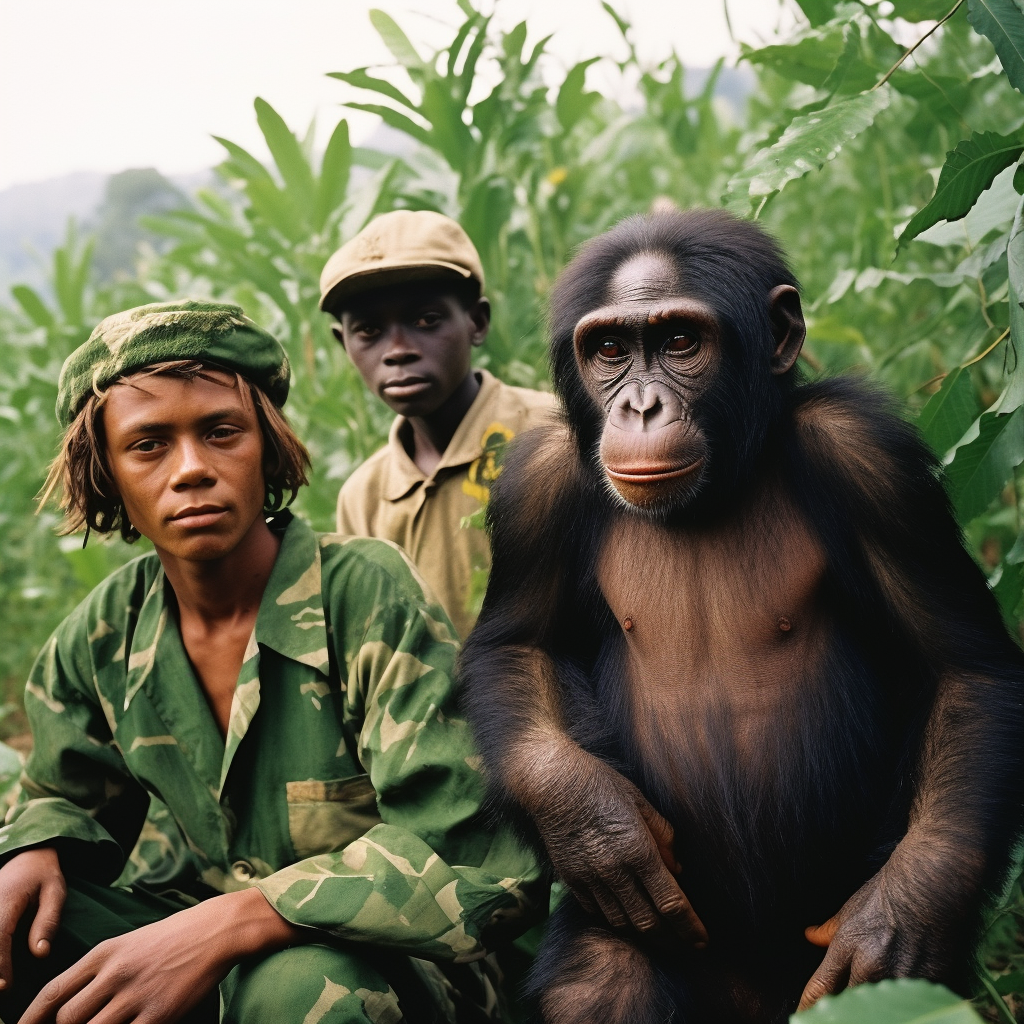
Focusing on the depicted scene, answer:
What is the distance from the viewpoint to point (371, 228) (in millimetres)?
4141

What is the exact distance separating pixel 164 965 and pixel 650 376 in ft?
5.15

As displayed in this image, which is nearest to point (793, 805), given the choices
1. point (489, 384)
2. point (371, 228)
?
point (489, 384)

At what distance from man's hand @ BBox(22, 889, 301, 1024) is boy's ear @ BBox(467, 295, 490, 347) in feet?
8.31

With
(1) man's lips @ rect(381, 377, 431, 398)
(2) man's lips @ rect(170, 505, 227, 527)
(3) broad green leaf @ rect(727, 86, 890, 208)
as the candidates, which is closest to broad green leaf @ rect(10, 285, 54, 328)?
(1) man's lips @ rect(381, 377, 431, 398)

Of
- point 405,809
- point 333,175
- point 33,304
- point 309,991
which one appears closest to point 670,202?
point 405,809

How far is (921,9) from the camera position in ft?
10.5

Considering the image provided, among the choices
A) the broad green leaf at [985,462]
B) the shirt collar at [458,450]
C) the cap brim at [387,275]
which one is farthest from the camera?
the shirt collar at [458,450]

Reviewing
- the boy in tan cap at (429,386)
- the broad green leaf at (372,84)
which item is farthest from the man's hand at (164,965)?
the broad green leaf at (372,84)

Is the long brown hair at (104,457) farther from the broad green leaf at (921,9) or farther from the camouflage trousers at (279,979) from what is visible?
the broad green leaf at (921,9)

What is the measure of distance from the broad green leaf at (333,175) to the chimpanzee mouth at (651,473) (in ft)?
10.2

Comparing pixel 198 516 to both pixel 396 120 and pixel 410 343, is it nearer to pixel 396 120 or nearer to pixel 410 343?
pixel 410 343

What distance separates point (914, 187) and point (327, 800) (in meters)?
4.87

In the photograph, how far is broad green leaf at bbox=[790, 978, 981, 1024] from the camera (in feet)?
3.74

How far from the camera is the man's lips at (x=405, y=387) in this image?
402 cm
